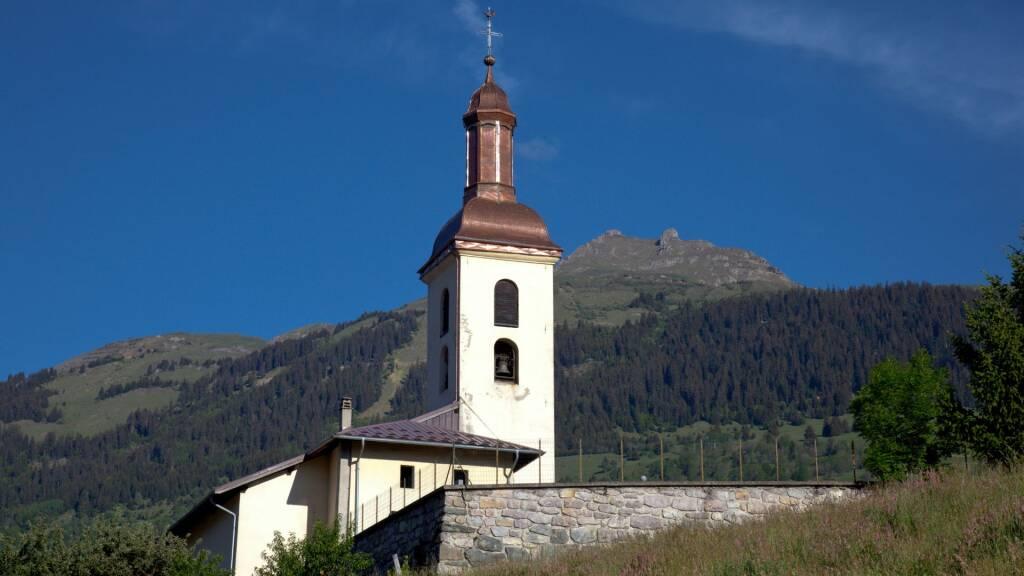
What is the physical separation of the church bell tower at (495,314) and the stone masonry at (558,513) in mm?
12631

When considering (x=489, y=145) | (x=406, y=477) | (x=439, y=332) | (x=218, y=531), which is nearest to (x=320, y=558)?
(x=406, y=477)

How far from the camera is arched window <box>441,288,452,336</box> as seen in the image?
143 ft

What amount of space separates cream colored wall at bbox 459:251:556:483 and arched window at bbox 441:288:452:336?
1.41 metres

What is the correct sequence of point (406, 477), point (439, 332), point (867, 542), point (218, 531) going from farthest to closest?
1. point (439, 332)
2. point (218, 531)
3. point (406, 477)
4. point (867, 542)

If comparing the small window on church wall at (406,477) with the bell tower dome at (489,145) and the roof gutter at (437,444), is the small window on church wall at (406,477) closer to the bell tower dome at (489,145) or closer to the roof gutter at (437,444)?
the roof gutter at (437,444)

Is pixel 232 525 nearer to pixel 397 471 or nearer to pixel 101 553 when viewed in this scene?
pixel 101 553

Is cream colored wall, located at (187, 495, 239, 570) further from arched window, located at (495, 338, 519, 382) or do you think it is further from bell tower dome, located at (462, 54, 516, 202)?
bell tower dome, located at (462, 54, 516, 202)

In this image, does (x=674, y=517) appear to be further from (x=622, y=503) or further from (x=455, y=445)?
(x=455, y=445)

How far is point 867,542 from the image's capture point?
1823cm

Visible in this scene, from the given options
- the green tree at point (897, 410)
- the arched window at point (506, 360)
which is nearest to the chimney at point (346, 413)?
the arched window at point (506, 360)

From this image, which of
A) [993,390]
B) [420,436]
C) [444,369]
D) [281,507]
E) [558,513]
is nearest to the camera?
[558,513]

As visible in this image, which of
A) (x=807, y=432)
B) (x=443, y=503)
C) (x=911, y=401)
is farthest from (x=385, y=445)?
(x=807, y=432)

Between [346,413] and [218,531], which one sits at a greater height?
[346,413]

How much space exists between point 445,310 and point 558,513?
57.9 feet
